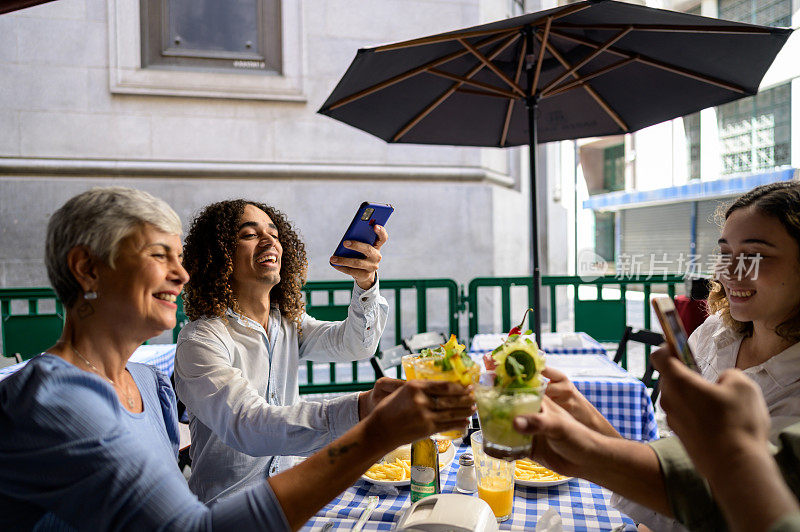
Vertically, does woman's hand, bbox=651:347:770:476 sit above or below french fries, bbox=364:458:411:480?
above

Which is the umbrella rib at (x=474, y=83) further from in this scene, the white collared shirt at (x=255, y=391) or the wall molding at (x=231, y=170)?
the wall molding at (x=231, y=170)

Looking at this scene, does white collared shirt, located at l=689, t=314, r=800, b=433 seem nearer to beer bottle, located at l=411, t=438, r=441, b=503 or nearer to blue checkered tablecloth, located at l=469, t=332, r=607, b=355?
beer bottle, located at l=411, t=438, r=441, b=503

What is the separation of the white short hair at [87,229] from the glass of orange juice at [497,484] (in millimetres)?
1187

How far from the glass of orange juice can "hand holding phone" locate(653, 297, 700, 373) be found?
0.71 metres

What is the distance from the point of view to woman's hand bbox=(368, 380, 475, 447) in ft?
4.18

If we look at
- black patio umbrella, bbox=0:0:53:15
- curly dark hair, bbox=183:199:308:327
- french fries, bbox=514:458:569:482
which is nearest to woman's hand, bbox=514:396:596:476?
french fries, bbox=514:458:569:482

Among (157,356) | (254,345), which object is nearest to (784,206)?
(254,345)

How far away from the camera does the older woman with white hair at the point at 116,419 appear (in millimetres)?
1145

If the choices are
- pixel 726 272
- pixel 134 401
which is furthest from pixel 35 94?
pixel 726 272

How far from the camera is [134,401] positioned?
1545mm

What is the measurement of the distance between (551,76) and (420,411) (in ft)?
9.68

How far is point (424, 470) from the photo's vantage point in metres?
1.60

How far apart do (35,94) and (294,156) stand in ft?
10.3

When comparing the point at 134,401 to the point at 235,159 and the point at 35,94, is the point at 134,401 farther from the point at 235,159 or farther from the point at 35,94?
the point at 35,94
